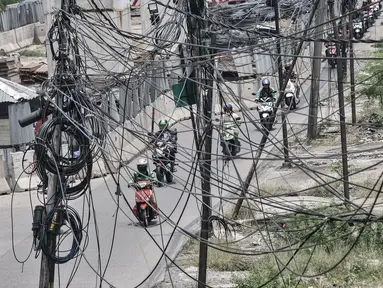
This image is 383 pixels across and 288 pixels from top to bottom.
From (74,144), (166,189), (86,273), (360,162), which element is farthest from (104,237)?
(360,162)

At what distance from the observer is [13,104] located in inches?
828

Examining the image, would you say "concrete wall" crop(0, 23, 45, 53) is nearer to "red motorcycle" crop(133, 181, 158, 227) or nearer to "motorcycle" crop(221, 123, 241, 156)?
"motorcycle" crop(221, 123, 241, 156)

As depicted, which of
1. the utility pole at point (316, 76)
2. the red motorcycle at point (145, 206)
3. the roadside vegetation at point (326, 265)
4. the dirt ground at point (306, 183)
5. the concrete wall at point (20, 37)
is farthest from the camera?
the concrete wall at point (20, 37)

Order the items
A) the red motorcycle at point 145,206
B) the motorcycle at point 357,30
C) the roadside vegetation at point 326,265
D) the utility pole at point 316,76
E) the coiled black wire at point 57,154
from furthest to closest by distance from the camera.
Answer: the motorcycle at point 357,30, the utility pole at point 316,76, the red motorcycle at point 145,206, the roadside vegetation at point 326,265, the coiled black wire at point 57,154

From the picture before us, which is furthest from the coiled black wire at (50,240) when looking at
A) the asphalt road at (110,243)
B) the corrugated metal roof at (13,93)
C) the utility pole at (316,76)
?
the corrugated metal roof at (13,93)

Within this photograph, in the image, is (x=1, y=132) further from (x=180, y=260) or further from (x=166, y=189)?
(x=180, y=260)

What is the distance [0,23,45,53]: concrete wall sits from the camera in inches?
1708

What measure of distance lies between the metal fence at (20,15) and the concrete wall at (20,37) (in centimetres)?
84

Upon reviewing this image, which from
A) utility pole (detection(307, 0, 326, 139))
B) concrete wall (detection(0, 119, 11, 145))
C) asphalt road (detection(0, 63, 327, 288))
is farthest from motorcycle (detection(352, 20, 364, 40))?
asphalt road (detection(0, 63, 327, 288))

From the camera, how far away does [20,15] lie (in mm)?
48406

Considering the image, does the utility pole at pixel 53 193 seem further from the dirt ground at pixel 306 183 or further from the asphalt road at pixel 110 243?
the dirt ground at pixel 306 183

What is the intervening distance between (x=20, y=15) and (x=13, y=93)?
28.2m

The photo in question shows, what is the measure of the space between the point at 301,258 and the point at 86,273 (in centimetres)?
325

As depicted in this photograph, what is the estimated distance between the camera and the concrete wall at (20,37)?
43.4 metres
